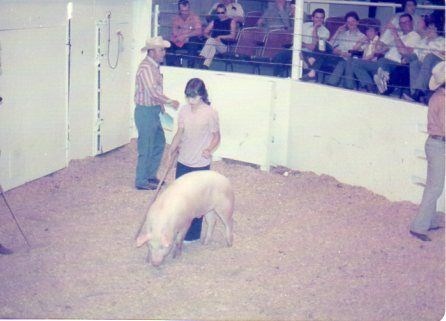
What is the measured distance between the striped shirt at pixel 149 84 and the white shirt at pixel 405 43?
306 centimetres

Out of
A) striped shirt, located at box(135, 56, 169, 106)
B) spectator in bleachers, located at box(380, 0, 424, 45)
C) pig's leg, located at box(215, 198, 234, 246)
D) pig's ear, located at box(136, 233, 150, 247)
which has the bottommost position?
pig's ear, located at box(136, 233, 150, 247)

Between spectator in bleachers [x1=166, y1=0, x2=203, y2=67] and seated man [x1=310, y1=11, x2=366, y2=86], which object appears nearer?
seated man [x1=310, y1=11, x2=366, y2=86]

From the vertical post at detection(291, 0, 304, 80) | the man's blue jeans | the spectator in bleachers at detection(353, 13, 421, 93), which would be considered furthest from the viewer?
the vertical post at detection(291, 0, 304, 80)

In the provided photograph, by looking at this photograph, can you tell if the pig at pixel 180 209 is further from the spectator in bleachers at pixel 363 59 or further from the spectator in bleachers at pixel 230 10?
the spectator in bleachers at pixel 230 10

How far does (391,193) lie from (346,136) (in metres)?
1.05

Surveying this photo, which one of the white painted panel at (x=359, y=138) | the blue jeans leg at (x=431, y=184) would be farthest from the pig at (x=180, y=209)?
the white painted panel at (x=359, y=138)

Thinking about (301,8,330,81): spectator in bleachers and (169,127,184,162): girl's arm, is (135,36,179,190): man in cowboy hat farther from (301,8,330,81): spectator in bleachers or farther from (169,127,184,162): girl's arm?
(301,8,330,81): spectator in bleachers

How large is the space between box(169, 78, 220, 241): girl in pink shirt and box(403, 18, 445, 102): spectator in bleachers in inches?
118

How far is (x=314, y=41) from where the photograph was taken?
11578 mm

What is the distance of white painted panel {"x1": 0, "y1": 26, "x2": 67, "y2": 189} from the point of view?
9266mm

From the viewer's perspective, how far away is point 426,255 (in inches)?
316

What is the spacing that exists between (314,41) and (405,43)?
4.94ft

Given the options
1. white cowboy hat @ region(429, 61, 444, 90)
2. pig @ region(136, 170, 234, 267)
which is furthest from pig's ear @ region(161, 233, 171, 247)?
white cowboy hat @ region(429, 61, 444, 90)

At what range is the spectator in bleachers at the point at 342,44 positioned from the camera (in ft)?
35.7
